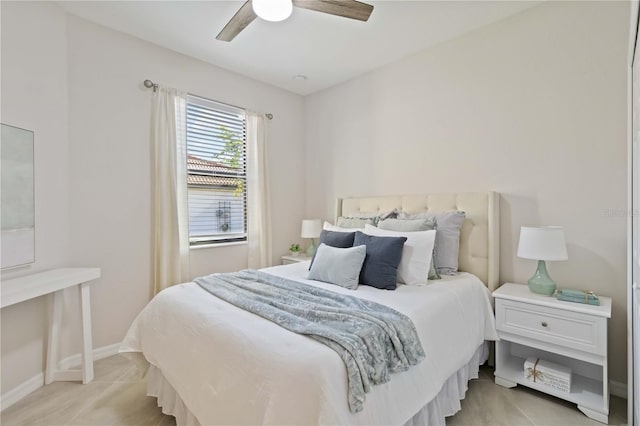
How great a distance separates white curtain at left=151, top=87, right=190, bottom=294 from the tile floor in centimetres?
98

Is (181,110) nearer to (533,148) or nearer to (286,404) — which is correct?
(286,404)

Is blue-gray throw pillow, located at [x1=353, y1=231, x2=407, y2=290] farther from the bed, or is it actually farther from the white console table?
the white console table

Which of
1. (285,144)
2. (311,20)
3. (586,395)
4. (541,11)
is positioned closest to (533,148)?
(541,11)

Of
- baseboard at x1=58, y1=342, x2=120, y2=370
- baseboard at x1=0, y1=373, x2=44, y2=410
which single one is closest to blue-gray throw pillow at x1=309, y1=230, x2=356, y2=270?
baseboard at x1=58, y1=342, x2=120, y2=370

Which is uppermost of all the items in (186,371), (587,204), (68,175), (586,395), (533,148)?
(533,148)

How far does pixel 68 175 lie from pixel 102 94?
0.78 meters

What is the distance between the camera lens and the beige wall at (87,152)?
216 cm

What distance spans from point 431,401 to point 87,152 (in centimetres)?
320

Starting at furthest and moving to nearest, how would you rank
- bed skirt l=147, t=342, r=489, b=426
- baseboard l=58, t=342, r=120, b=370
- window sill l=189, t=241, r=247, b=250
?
window sill l=189, t=241, r=247, b=250
baseboard l=58, t=342, r=120, b=370
bed skirt l=147, t=342, r=489, b=426

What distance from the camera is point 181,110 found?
311cm

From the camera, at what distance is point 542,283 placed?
6.97 feet

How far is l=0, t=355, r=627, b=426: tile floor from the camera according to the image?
183 centimetres

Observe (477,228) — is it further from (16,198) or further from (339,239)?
(16,198)

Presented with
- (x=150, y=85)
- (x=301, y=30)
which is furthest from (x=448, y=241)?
(x=150, y=85)
